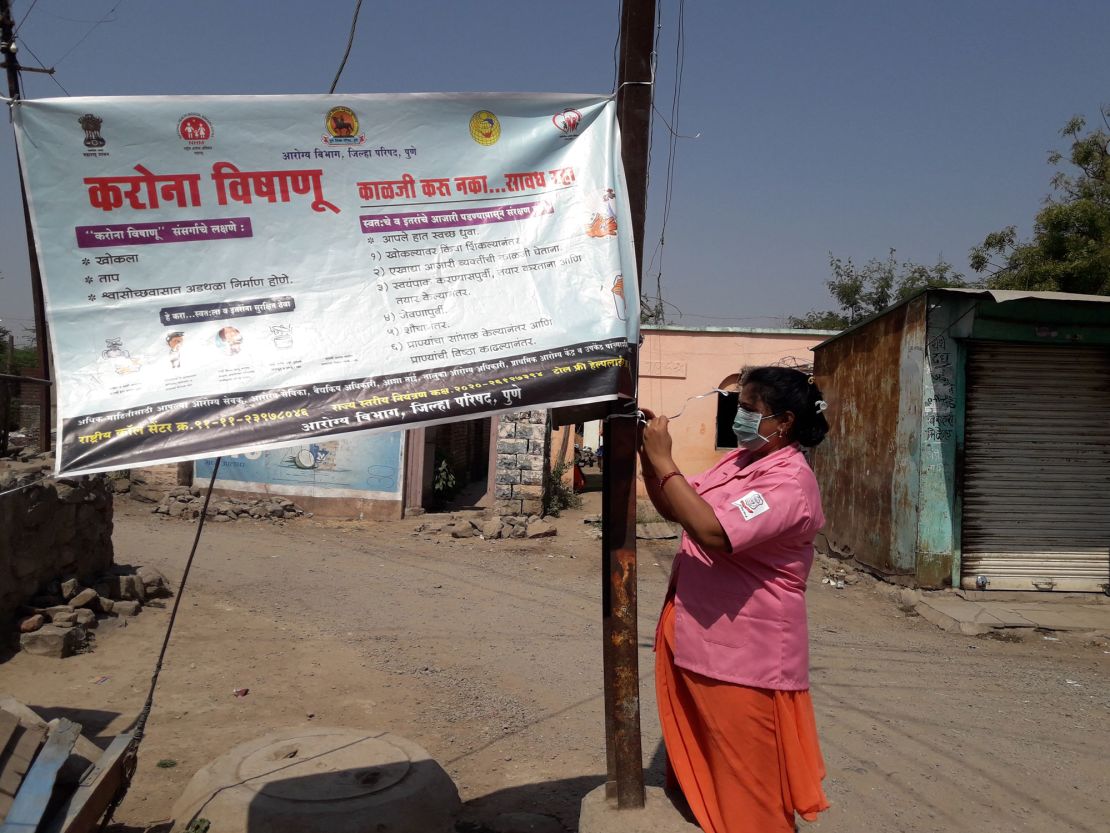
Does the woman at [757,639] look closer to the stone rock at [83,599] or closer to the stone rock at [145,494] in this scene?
the stone rock at [83,599]

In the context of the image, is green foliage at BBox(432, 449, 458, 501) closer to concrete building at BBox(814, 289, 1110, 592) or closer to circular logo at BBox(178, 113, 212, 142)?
concrete building at BBox(814, 289, 1110, 592)

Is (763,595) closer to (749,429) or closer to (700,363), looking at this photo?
(749,429)

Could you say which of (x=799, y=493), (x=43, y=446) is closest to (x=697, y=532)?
(x=799, y=493)

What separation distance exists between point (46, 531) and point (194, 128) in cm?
483

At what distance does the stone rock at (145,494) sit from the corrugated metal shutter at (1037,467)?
11043 millimetres

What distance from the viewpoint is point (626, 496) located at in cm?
240

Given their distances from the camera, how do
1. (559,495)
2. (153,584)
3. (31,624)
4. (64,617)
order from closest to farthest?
(31,624) < (64,617) < (153,584) < (559,495)

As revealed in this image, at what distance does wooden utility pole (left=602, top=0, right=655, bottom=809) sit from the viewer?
7.68ft

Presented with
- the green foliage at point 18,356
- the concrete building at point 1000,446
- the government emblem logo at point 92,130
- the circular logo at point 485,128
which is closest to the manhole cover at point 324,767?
the government emblem logo at point 92,130

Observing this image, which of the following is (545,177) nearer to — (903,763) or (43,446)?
(903,763)

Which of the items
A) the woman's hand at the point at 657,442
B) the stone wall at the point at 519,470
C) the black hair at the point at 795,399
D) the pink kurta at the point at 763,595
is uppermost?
the black hair at the point at 795,399

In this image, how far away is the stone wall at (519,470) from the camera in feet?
37.4

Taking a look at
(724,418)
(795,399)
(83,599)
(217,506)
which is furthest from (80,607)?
(724,418)

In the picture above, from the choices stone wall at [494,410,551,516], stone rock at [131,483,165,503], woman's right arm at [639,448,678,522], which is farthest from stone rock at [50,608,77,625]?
stone rock at [131,483,165,503]
